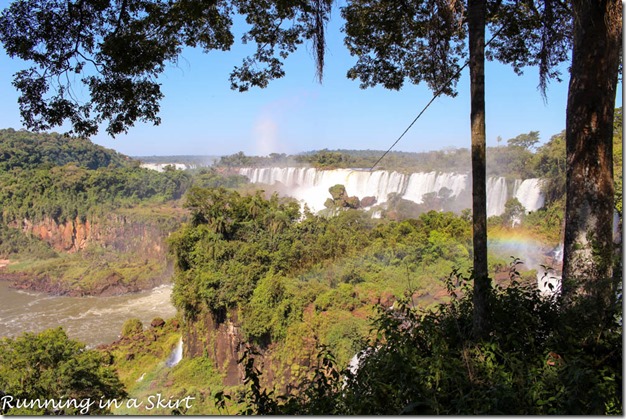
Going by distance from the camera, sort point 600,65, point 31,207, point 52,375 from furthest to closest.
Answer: point 31,207
point 52,375
point 600,65

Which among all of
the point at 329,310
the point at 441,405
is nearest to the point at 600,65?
the point at 441,405

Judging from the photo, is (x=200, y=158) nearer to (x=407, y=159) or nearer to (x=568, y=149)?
(x=407, y=159)

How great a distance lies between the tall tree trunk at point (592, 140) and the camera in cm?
278

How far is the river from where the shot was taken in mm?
21730

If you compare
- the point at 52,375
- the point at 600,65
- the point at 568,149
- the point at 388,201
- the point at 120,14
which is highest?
the point at 120,14

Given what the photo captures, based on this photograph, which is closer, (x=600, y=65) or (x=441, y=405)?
(x=441, y=405)

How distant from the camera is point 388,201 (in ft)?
87.5

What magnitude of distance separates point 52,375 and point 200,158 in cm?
7001

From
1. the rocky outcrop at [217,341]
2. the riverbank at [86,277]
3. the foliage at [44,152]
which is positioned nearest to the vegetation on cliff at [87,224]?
the riverbank at [86,277]

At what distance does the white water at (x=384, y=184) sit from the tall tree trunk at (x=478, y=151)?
350 inches

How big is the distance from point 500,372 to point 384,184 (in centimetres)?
2614

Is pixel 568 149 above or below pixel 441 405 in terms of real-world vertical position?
above

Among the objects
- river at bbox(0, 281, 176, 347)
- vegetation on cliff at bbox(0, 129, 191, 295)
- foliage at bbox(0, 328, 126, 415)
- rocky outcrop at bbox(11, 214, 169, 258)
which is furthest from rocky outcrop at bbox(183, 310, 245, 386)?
rocky outcrop at bbox(11, 214, 169, 258)

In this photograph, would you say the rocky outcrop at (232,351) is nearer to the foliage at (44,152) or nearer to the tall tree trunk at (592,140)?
the tall tree trunk at (592,140)
